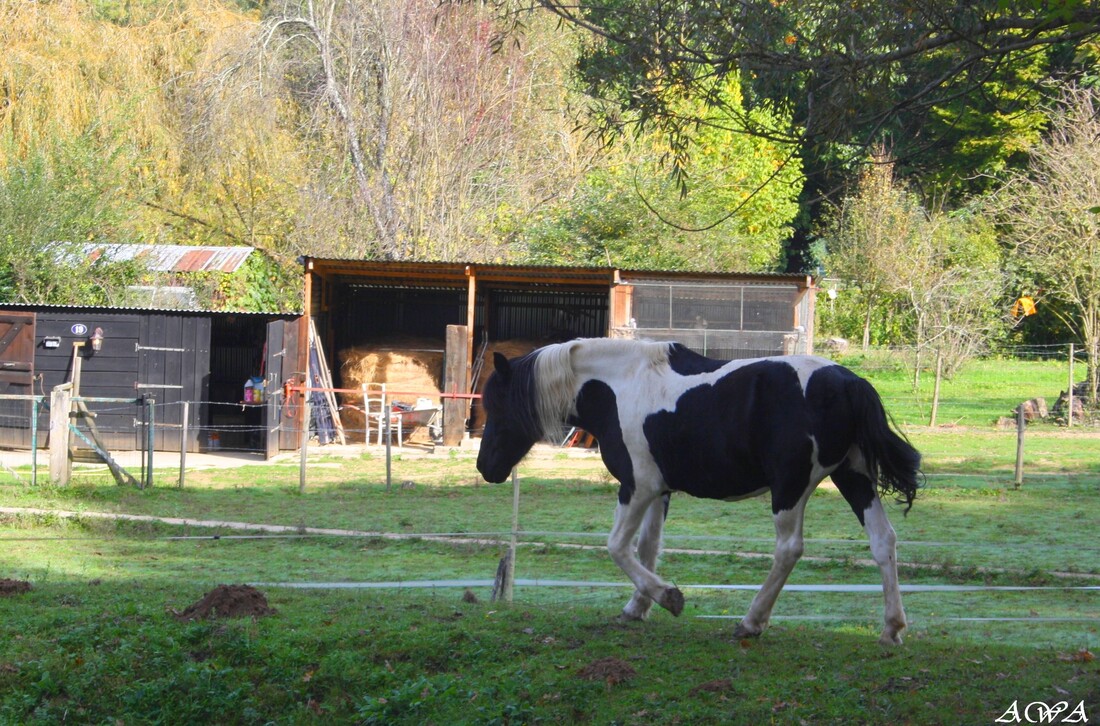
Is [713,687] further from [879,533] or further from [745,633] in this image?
[879,533]

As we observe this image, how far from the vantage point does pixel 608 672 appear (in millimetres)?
5445

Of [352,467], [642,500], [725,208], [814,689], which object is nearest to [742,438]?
[642,500]

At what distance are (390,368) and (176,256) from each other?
256 inches

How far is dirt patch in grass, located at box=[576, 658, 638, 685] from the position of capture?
5.39m

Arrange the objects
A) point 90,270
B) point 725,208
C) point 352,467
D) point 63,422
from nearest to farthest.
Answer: point 63,422 < point 352,467 < point 90,270 < point 725,208

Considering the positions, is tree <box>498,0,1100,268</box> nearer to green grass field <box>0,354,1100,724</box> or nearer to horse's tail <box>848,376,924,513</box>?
horse's tail <box>848,376,924,513</box>

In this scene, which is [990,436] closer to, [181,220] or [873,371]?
[873,371]

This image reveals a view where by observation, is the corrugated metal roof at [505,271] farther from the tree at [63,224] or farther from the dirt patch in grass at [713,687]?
the dirt patch in grass at [713,687]

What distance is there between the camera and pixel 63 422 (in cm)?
1391

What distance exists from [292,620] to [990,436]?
18.3 m

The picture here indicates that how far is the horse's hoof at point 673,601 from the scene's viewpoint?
19.8 ft

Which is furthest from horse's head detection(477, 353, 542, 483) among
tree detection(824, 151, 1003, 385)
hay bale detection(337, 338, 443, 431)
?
tree detection(824, 151, 1003, 385)

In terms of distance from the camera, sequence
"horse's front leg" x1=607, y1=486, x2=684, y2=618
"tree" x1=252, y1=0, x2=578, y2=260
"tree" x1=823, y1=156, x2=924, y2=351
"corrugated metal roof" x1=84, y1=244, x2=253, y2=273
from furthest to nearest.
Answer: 1. "tree" x1=823, y1=156, x2=924, y2=351
2. "tree" x1=252, y1=0, x2=578, y2=260
3. "corrugated metal roof" x1=84, y1=244, x2=253, y2=273
4. "horse's front leg" x1=607, y1=486, x2=684, y2=618

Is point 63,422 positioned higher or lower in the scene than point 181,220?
lower
